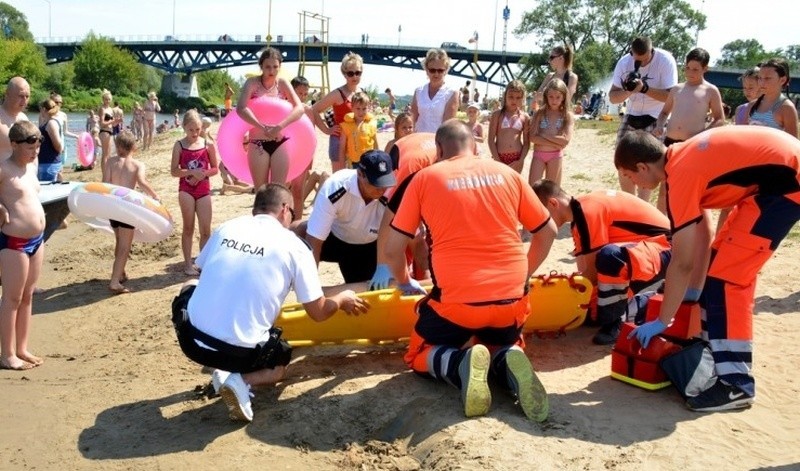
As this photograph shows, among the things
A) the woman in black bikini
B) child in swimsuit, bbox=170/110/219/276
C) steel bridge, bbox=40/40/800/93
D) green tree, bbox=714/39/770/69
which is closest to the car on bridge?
steel bridge, bbox=40/40/800/93

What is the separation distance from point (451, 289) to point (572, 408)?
953 mm

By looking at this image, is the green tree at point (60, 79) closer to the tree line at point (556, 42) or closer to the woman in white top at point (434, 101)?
the tree line at point (556, 42)

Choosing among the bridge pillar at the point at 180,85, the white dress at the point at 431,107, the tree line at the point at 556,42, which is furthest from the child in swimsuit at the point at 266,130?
the bridge pillar at the point at 180,85

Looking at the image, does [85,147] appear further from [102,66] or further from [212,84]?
[212,84]

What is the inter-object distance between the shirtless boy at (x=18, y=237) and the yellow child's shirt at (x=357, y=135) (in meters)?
3.97

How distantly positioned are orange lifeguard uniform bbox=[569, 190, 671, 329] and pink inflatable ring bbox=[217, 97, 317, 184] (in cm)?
352

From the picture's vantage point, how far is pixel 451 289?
4309 millimetres

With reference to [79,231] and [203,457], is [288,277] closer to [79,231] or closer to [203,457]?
[203,457]

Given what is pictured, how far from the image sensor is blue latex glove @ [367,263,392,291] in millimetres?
5324

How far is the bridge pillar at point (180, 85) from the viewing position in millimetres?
75688

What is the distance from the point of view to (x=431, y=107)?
7918 millimetres

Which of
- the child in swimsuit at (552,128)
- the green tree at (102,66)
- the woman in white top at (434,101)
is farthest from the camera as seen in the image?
the green tree at (102,66)

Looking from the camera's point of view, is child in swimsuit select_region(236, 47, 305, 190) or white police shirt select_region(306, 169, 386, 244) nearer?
white police shirt select_region(306, 169, 386, 244)

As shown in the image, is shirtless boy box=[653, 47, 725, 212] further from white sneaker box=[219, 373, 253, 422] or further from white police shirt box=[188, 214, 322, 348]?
white sneaker box=[219, 373, 253, 422]
